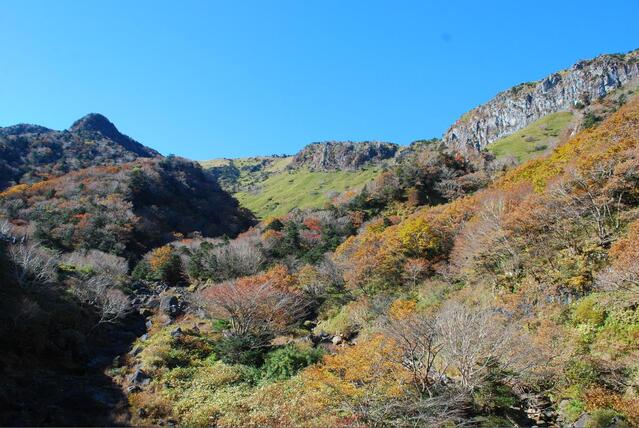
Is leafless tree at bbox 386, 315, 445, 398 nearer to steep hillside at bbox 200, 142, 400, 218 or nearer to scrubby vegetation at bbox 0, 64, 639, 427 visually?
scrubby vegetation at bbox 0, 64, 639, 427

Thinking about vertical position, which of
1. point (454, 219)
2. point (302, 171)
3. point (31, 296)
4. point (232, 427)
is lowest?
point (232, 427)

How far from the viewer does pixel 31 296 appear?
1000 inches

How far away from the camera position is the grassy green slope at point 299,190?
10556cm

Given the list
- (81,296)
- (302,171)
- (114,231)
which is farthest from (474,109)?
(81,296)

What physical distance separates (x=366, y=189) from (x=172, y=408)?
52.4 m

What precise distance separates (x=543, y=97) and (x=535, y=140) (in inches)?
1764

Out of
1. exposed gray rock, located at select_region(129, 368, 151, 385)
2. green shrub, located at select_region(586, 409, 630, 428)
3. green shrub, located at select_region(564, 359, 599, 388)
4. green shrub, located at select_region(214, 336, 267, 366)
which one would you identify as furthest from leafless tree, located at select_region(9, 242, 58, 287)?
green shrub, located at select_region(586, 409, 630, 428)

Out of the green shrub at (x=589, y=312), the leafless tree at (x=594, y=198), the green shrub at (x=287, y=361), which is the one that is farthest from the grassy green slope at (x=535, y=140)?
the green shrub at (x=287, y=361)

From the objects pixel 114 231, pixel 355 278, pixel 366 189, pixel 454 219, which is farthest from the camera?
pixel 366 189

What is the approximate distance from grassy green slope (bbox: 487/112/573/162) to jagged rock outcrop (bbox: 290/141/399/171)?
159 feet

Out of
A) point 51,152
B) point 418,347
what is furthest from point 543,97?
point 51,152

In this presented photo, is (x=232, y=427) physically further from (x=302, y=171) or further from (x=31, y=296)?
(x=302, y=171)

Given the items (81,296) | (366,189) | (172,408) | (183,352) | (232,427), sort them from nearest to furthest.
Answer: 1. (232,427)
2. (172,408)
3. (183,352)
4. (81,296)
5. (366,189)

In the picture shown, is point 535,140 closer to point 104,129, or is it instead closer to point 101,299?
point 101,299
